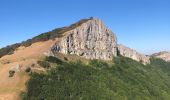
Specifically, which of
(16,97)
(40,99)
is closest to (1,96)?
(16,97)

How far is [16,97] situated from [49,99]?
1785cm

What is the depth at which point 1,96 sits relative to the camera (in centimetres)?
19912

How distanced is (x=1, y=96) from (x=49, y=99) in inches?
1039

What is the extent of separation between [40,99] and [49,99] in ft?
16.3

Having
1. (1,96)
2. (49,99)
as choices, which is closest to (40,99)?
(49,99)

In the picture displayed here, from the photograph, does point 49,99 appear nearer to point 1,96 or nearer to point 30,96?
point 30,96

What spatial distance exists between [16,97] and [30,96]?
24.7 feet

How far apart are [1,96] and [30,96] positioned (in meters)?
16.0

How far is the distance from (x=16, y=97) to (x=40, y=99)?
13.1 metres

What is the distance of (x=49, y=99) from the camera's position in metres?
198

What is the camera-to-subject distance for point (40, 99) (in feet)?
646

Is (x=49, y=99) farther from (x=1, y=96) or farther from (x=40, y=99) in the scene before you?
(x=1, y=96)

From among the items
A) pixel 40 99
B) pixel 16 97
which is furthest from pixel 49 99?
pixel 16 97
